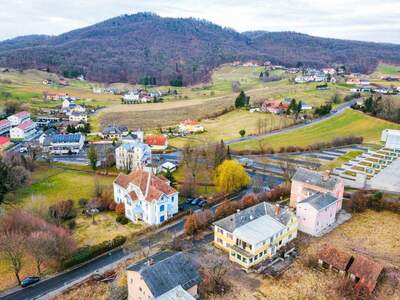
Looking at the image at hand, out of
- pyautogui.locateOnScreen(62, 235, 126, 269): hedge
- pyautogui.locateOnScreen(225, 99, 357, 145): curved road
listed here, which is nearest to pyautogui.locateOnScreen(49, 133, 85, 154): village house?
pyautogui.locateOnScreen(225, 99, 357, 145): curved road

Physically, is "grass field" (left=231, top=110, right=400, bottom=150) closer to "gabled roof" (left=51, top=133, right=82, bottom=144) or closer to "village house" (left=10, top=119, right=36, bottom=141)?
"gabled roof" (left=51, top=133, right=82, bottom=144)

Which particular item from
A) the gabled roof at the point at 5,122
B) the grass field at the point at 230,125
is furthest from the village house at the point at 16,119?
the grass field at the point at 230,125

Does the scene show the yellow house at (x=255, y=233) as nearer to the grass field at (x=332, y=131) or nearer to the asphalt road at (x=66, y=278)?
the asphalt road at (x=66, y=278)

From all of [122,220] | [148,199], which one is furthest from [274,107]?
[122,220]

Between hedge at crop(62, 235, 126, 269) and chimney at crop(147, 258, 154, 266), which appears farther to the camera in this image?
hedge at crop(62, 235, 126, 269)

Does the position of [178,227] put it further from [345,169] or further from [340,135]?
[340,135]

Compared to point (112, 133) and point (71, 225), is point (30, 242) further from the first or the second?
point (112, 133)
